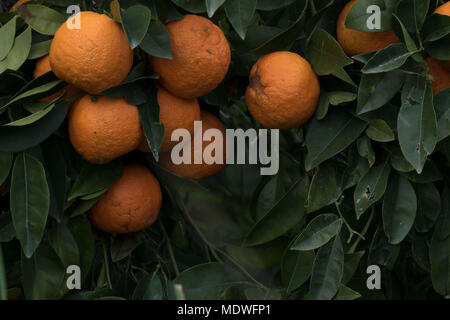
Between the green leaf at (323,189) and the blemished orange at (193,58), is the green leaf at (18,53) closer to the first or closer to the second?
the blemished orange at (193,58)

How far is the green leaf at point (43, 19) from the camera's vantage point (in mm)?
1053

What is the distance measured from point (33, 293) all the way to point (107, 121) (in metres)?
0.31

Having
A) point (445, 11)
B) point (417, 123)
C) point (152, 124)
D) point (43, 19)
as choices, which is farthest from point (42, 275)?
point (445, 11)

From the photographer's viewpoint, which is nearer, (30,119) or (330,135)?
(30,119)

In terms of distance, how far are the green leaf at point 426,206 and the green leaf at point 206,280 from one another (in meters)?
0.34

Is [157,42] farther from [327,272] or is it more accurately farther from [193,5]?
[327,272]

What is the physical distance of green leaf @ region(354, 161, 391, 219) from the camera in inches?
42.1

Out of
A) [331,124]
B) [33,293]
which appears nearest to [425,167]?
[331,124]

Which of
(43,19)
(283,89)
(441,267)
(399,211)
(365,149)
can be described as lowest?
(441,267)

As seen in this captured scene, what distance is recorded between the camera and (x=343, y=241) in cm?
115

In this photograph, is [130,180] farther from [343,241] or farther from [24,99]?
[343,241]

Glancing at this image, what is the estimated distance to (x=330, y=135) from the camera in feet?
3.61

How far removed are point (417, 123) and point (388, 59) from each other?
0.37ft

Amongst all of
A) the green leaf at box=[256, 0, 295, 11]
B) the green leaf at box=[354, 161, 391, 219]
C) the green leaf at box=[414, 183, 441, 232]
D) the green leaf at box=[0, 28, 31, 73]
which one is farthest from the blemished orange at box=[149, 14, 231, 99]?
the green leaf at box=[414, 183, 441, 232]
